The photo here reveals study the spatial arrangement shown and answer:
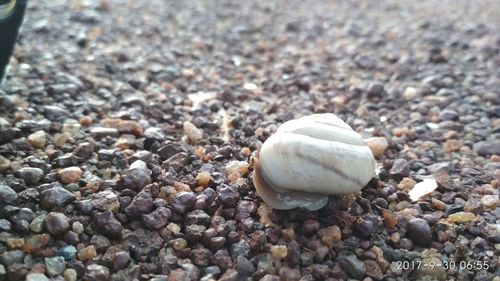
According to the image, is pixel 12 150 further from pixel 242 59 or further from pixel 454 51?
pixel 454 51

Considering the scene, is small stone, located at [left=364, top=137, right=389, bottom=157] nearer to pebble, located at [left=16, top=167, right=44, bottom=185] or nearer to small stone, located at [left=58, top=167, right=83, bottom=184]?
small stone, located at [left=58, top=167, right=83, bottom=184]

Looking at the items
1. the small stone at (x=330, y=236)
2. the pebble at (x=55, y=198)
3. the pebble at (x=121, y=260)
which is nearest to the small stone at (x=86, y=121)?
the pebble at (x=55, y=198)

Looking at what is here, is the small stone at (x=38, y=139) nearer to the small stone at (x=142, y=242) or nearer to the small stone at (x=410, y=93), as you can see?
the small stone at (x=142, y=242)

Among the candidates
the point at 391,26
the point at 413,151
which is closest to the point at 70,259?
the point at 413,151

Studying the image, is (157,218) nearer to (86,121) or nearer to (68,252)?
(68,252)

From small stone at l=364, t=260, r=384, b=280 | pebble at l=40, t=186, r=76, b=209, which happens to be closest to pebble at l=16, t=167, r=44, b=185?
→ pebble at l=40, t=186, r=76, b=209

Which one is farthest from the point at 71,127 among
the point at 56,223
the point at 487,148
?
the point at 487,148
